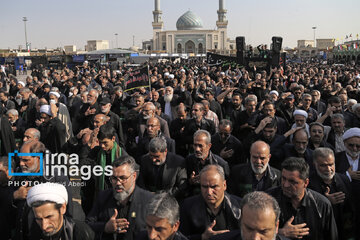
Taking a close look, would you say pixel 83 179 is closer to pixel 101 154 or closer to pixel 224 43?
pixel 101 154

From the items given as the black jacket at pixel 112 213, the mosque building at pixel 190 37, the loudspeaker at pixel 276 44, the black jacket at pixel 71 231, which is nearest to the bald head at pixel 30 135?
the black jacket at pixel 112 213

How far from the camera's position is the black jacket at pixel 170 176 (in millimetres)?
3816

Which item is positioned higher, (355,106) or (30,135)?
(355,106)

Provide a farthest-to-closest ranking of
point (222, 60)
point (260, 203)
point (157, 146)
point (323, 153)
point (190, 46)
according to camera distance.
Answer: point (190, 46) → point (222, 60) → point (157, 146) → point (323, 153) → point (260, 203)

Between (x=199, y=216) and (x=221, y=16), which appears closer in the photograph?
(x=199, y=216)

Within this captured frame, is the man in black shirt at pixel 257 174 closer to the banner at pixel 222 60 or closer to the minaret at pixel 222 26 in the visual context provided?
the banner at pixel 222 60

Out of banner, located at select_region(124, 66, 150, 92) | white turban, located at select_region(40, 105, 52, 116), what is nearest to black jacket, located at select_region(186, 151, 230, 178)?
white turban, located at select_region(40, 105, 52, 116)

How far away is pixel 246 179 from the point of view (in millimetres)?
3709

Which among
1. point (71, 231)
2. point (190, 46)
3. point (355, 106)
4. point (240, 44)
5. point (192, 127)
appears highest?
point (190, 46)

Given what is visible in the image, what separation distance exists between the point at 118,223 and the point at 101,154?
1.43m

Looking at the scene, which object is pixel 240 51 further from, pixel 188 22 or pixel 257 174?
pixel 188 22

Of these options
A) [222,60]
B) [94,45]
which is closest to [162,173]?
[222,60]

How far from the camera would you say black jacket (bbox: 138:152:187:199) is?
12.5ft

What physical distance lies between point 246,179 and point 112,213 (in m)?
1.41
